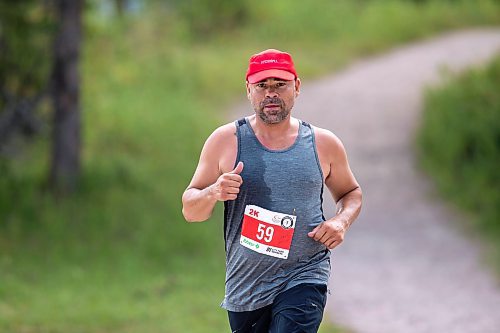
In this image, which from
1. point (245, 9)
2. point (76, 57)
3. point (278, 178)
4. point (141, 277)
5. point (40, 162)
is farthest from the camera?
point (245, 9)

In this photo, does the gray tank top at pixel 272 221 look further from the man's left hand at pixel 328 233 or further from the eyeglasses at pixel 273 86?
the eyeglasses at pixel 273 86

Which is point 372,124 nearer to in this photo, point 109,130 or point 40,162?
point 109,130

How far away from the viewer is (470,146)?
12945 millimetres

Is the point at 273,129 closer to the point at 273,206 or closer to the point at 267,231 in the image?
the point at 273,206

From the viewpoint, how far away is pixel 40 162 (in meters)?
13.0

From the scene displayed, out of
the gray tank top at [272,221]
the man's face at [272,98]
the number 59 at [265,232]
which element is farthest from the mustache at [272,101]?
the number 59 at [265,232]

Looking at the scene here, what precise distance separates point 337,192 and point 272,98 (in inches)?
24.5

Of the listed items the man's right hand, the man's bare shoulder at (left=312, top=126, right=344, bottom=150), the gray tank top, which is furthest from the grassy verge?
the man's right hand

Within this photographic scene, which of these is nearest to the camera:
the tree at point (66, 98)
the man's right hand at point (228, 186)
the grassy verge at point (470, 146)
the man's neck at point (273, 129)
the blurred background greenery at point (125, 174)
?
the man's right hand at point (228, 186)

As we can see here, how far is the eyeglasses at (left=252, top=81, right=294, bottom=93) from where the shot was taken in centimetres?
436

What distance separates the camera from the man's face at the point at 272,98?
4355 millimetres

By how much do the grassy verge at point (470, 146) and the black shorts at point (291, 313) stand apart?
249 inches

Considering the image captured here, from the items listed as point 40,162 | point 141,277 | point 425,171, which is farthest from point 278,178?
point 425,171

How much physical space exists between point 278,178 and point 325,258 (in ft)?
1.59
